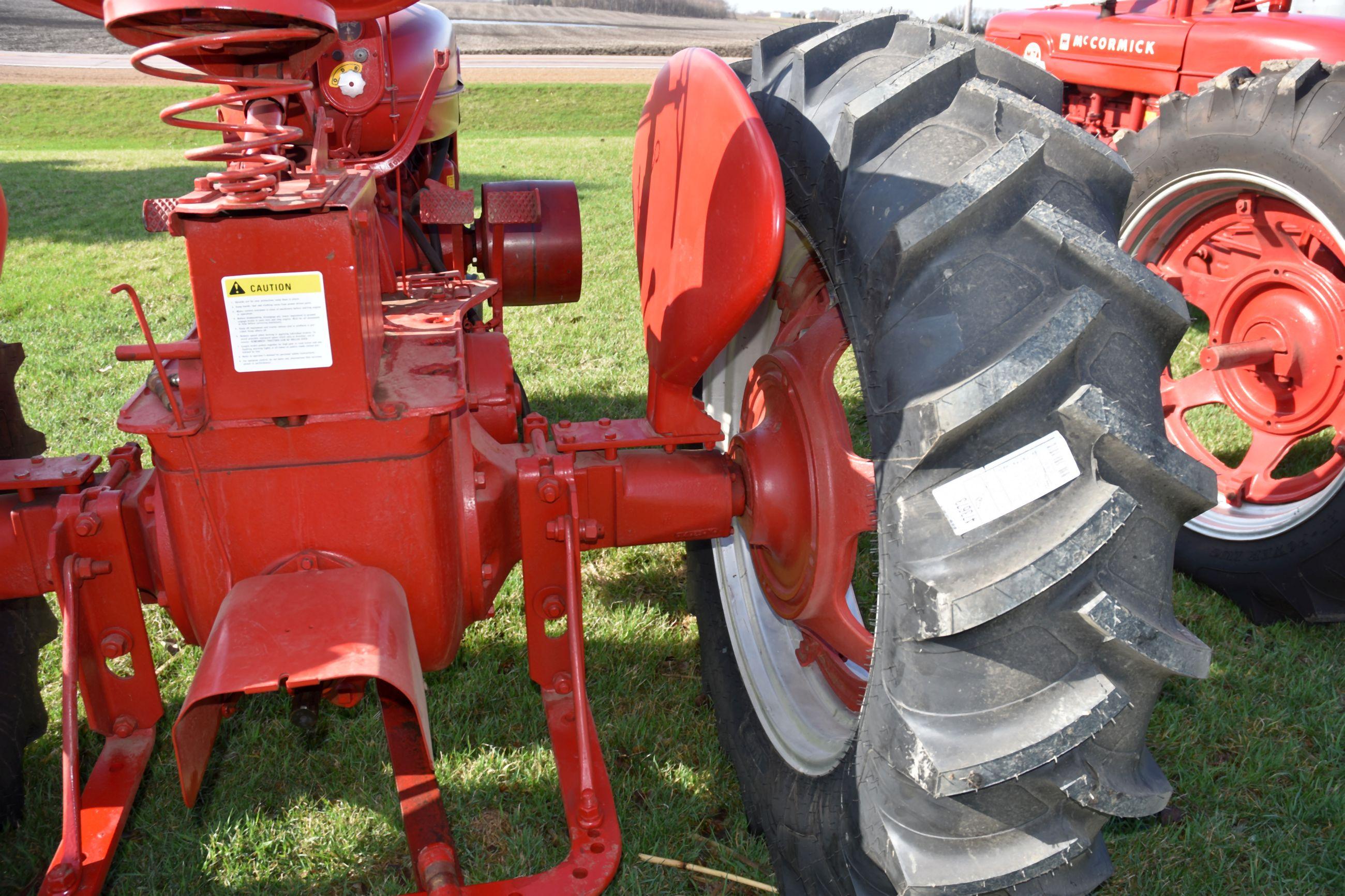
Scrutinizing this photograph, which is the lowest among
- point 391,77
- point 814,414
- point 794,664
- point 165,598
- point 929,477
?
point 794,664

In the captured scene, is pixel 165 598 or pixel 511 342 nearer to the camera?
pixel 165 598

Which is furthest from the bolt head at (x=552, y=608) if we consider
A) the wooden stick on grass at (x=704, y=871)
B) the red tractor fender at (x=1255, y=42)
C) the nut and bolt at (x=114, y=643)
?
the red tractor fender at (x=1255, y=42)

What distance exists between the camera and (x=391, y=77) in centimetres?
271

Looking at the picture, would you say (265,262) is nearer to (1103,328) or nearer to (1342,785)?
(1103,328)

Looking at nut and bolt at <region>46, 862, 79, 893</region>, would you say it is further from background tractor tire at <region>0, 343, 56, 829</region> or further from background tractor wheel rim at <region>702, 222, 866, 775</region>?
background tractor wheel rim at <region>702, 222, 866, 775</region>

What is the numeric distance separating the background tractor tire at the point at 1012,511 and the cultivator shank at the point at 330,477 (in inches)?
10.4

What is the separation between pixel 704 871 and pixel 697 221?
1387 mm

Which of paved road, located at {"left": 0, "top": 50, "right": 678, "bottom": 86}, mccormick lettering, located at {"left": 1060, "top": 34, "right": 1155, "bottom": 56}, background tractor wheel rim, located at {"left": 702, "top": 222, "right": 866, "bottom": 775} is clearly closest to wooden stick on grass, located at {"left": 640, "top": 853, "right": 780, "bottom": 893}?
background tractor wheel rim, located at {"left": 702, "top": 222, "right": 866, "bottom": 775}

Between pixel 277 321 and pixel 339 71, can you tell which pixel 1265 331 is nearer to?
pixel 339 71

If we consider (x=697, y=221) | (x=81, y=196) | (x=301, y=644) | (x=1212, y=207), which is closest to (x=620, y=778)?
(x=301, y=644)

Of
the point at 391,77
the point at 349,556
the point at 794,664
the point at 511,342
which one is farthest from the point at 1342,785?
the point at 511,342

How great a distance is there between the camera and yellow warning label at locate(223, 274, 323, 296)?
144 centimetres

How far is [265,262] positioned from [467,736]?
1441 mm

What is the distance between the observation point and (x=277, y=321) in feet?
4.78
